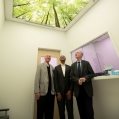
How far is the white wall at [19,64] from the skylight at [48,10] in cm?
30

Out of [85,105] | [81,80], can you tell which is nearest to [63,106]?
[85,105]

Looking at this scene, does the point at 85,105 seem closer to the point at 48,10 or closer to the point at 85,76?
the point at 85,76

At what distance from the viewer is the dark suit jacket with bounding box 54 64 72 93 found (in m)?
2.40

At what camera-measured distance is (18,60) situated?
3043mm

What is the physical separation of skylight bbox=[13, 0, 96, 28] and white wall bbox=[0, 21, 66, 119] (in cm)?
30

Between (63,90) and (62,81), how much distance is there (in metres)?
0.17

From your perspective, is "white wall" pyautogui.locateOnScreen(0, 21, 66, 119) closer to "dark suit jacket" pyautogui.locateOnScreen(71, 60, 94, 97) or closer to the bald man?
the bald man

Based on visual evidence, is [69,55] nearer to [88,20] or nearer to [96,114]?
[88,20]

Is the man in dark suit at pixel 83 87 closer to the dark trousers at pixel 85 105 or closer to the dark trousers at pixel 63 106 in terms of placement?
the dark trousers at pixel 85 105

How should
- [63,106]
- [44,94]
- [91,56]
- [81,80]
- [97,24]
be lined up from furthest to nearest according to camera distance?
[91,56] < [97,24] < [44,94] < [63,106] < [81,80]

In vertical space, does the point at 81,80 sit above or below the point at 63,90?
above

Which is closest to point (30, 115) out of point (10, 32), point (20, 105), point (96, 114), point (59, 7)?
point (20, 105)

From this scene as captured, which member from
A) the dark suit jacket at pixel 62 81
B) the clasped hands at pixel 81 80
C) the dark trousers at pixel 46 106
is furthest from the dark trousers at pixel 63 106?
the clasped hands at pixel 81 80

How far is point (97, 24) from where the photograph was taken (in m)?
2.64
